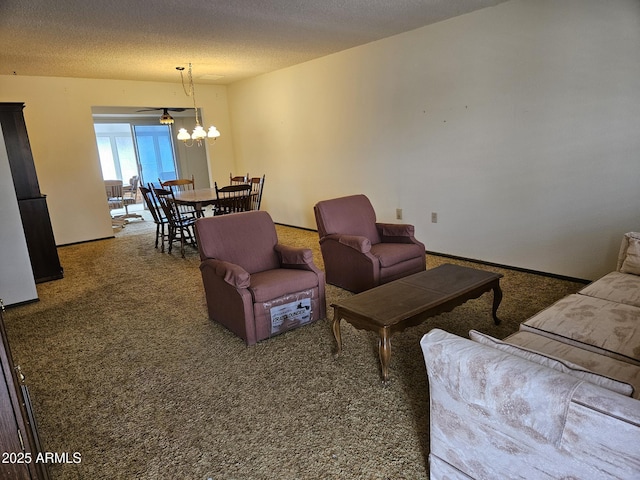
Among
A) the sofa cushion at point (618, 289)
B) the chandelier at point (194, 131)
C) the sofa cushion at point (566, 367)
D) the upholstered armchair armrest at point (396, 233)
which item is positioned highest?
the chandelier at point (194, 131)

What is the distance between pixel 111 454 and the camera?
5.98 ft

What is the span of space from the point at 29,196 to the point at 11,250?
0.88m

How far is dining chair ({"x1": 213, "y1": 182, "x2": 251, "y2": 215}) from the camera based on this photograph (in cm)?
511

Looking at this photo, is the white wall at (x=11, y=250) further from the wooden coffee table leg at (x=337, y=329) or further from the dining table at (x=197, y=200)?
the wooden coffee table leg at (x=337, y=329)

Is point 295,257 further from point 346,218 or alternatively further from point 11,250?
point 11,250

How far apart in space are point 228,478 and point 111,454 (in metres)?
0.62

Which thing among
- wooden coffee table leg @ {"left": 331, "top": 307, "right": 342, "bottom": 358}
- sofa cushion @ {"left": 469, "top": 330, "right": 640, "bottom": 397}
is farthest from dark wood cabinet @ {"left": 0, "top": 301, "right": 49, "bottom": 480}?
wooden coffee table leg @ {"left": 331, "top": 307, "right": 342, "bottom": 358}

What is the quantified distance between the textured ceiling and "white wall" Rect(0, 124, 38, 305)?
4.20 ft

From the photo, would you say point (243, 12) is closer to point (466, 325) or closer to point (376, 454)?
point (466, 325)

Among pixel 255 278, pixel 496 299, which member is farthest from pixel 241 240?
pixel 496 299

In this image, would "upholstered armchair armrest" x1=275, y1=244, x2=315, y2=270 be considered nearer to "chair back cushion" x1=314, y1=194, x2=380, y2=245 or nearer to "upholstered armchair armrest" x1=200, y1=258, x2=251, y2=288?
"upholstered armchair armrest" x1=200, y1=258, x2=251, y2=288

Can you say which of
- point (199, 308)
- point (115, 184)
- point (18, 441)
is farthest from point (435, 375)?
point (115, 184)

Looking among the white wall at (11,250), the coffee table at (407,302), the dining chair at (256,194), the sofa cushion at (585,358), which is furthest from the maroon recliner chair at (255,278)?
the dining chair at (256,194)

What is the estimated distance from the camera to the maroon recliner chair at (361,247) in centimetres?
336
